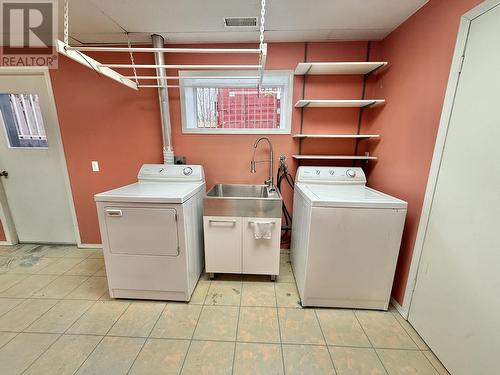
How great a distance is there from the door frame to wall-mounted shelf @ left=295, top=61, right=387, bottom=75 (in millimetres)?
714

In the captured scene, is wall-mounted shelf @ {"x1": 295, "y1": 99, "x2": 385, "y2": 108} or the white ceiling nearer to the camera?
the white ceiling

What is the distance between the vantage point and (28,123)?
8.10 feet

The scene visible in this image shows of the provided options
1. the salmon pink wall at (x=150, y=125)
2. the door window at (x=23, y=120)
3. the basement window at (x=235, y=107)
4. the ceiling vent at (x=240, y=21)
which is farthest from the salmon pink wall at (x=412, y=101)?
the door window at (x=23, y=120)

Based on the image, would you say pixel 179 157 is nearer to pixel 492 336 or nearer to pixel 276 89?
pixel 276 89

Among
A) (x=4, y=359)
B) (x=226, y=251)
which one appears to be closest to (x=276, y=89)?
(x=226, y=251)

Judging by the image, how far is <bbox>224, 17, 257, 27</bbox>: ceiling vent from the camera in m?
1.77

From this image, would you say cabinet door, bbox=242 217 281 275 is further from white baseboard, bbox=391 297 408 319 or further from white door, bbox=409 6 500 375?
white door, bbox=409 6 500 375

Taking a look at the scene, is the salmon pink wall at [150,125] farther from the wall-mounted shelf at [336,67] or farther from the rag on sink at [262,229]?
the rag on sink at [262,229]

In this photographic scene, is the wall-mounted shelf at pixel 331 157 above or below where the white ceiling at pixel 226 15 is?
below

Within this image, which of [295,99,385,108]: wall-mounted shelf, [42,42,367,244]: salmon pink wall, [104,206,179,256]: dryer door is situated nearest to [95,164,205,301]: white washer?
[104,206,179,256]: dryer door

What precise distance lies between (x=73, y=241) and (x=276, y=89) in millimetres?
3395

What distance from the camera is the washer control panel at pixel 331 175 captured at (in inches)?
87.0

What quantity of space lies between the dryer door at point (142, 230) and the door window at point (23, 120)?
185 cm

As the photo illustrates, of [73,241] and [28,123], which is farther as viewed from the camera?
[73,241]
